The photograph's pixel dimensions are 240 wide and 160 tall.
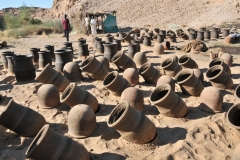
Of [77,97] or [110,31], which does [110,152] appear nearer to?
[77,97]

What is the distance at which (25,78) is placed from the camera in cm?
743

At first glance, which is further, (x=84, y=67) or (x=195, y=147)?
(x=84, y=67)

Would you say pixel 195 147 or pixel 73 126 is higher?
pixel 73 126

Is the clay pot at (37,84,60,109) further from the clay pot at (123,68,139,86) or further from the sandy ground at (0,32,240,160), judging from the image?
the clay pot at (123,68,139,86)

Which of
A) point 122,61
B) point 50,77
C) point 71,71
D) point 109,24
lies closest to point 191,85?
point 122,61

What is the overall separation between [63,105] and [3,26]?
28.8 metres

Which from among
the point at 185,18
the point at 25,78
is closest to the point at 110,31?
the point at 185,18

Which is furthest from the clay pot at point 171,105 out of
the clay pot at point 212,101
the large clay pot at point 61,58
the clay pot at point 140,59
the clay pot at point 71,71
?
the large clay pot at point 61,58

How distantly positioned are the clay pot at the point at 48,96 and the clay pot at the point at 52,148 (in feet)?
6.92

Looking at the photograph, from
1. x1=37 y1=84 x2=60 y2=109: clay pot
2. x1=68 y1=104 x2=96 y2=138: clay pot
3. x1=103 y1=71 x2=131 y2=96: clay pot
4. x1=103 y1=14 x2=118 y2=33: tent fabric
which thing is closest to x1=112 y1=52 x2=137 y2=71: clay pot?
x1=103 y1=71 x2=131 y2=96: clay pot

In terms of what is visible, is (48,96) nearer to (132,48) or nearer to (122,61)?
(122,61)

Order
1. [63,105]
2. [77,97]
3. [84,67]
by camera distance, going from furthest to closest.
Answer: [84,67], [63,105], [77,97]

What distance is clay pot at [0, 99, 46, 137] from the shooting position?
4344mm

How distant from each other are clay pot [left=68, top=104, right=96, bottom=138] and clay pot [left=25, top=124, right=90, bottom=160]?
0.73 meters
